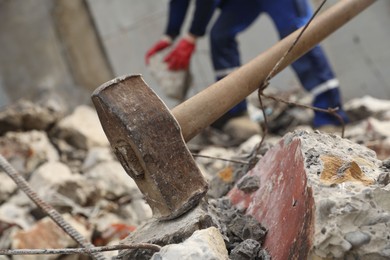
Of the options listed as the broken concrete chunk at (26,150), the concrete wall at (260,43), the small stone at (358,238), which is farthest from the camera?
the concrete wall at (260,43)

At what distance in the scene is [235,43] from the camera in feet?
13.1

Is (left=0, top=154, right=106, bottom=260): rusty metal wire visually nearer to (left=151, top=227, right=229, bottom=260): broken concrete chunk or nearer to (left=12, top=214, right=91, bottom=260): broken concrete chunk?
(left=12, top=214, right=91, bottom=260): broken concrete chunk

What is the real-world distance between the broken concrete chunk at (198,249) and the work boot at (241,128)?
2.75 meters

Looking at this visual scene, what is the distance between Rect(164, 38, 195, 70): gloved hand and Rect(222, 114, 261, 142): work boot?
65 cm

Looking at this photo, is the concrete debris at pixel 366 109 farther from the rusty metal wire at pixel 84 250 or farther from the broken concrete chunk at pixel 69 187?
the rusty metal wire at pixel 84 250

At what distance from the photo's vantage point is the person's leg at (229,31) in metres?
3.78

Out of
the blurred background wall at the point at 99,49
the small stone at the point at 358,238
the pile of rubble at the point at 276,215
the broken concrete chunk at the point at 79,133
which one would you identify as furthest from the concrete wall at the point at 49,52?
the small stone at the point at 358,238

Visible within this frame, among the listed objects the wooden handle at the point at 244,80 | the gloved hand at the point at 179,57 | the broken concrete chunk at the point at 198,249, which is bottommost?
the gloved hand at the point at 179,57

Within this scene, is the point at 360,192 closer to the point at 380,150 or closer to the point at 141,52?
the point at 380,150

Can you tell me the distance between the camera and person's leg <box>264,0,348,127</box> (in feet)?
10.8

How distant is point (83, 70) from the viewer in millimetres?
6051

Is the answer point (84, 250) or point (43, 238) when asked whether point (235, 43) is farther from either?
point (84, 250)

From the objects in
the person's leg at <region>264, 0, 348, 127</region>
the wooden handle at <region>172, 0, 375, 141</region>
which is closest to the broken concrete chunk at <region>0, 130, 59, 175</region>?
Result: the person's leg at <region>264, 0, 348, 127</region>

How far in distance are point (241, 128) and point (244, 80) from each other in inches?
91.4
